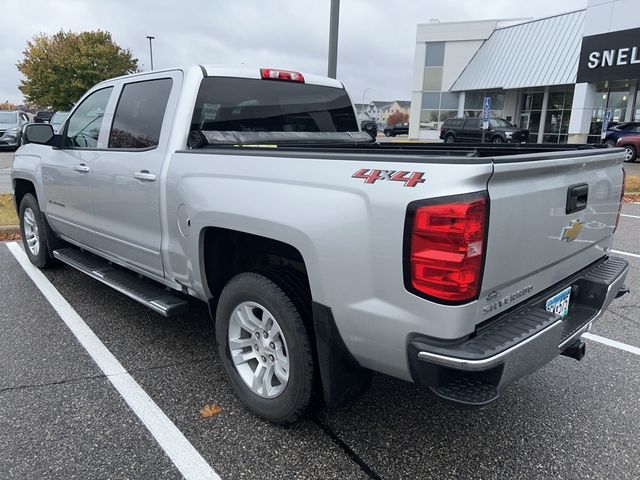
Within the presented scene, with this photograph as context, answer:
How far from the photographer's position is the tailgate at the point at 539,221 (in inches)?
82.7

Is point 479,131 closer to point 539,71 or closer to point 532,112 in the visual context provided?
point 539,71

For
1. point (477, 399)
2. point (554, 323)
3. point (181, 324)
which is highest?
point (554, 323)

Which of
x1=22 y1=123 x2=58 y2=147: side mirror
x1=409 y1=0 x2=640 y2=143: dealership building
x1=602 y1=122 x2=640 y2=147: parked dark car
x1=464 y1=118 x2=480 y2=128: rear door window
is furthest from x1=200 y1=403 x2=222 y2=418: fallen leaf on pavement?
x1=464 y1=118 x2=480 y2=128: rear door window

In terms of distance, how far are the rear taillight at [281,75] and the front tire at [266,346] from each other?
5.90 ft

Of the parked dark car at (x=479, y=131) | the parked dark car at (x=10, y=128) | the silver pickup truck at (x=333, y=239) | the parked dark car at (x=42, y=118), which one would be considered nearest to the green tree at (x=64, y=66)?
the parked dark car at (x=42, y=118)

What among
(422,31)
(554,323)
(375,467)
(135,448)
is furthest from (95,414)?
(422,31)

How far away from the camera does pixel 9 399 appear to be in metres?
3.06

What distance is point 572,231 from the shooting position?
262 cm

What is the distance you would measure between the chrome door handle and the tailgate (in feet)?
7.15

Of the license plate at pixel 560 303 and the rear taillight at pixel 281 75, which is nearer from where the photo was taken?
the license plate at pixel 560 303

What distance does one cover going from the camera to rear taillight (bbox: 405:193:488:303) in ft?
6.45

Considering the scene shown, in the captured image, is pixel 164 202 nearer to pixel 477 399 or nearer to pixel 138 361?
pixel 138 361

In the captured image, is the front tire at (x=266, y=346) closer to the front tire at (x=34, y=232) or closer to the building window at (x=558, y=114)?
the front tire at (x=34, y=232)

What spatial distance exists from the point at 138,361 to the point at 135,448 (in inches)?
40.3
